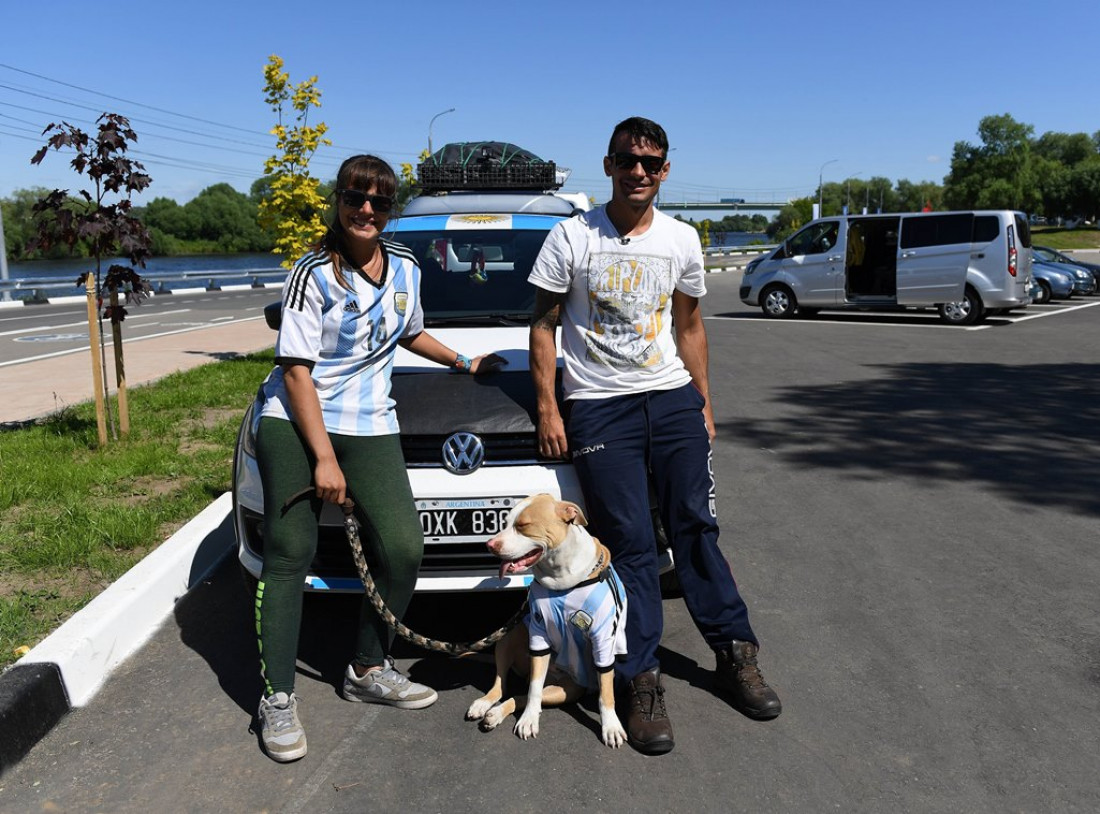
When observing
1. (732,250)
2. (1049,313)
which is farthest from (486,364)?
(732,250)

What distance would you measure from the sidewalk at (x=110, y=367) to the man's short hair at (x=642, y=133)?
733 cm

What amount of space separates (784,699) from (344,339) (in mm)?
1988

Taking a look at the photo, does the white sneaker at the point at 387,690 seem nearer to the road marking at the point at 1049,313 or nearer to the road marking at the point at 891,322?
the road marking at the point at 891,322

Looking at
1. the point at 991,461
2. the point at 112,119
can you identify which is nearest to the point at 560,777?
the point at 991,461

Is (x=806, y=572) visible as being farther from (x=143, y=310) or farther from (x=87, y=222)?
(x=143, y=310)

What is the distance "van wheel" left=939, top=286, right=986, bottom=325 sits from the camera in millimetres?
18203

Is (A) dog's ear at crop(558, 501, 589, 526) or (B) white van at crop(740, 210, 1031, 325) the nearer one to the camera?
(A) dog's ear at crop(558, 501, 589, 526)

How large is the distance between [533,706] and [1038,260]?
25611mm

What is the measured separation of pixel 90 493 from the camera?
5973 mm

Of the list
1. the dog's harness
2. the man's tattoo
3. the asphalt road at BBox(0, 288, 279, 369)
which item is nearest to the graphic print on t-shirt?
the man's tattoo

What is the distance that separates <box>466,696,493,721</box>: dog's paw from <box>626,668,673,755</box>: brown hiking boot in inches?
18.9

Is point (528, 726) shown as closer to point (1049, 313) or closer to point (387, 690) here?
point (387, 690)

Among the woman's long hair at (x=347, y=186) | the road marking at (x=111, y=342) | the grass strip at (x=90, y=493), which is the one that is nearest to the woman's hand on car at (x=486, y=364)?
the woman's long hair at (x=347, y=186)

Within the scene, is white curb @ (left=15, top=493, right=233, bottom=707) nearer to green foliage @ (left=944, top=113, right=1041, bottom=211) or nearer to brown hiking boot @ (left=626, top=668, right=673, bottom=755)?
brown hiking boot @ (left=626, top=668, right=673, bottom=755)
